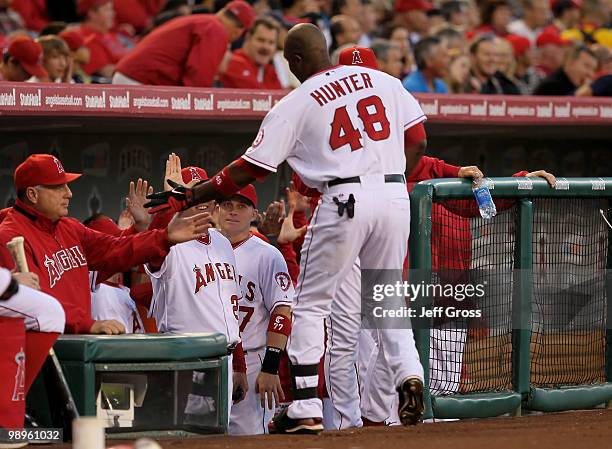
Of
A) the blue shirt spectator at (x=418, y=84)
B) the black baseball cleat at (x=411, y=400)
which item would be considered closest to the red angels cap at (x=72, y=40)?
the blue shirt spectator at (x=418, y=84)

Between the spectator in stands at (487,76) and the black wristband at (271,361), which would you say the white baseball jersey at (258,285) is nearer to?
the black wristband at (271,361)

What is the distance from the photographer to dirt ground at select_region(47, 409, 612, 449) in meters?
5.33

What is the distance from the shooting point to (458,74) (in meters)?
11.3

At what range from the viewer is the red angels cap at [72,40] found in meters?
10.1

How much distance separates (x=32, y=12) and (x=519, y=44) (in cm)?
496

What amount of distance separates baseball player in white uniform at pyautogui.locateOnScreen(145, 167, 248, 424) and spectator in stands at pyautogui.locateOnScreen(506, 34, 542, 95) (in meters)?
6.56

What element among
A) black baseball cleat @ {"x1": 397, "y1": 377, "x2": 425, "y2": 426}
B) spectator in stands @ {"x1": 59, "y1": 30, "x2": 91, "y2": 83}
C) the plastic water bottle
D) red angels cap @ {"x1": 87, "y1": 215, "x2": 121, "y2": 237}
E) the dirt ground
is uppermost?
spectator in stands @ {"x1": 59, "y1": 30, "x2": 91, "y2": 83}

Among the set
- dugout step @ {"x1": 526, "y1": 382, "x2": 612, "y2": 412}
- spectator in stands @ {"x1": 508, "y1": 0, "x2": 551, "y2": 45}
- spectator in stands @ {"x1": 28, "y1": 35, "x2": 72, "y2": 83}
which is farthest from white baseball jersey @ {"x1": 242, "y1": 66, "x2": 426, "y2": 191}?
spectator in stands @ {"x1": 508, "y1": 0, "x2": 551, "y2": 45}

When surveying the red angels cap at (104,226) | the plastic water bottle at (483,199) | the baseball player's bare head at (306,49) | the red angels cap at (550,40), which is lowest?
the red angels cap at (104,226)

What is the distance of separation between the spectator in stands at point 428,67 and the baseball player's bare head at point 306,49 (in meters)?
4.73

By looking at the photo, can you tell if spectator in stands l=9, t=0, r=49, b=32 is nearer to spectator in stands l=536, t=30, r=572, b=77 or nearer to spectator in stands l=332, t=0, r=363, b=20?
spectator in stands l=332, t=0, r=363, b=20

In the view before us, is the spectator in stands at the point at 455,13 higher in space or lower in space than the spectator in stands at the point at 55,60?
Result: higher

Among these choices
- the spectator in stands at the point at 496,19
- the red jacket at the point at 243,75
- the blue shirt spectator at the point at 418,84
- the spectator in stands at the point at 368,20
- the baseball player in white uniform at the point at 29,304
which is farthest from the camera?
the spectator in stands at the point at 496,19

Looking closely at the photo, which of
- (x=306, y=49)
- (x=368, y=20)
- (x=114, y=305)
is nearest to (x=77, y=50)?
(x=114, y=305)
